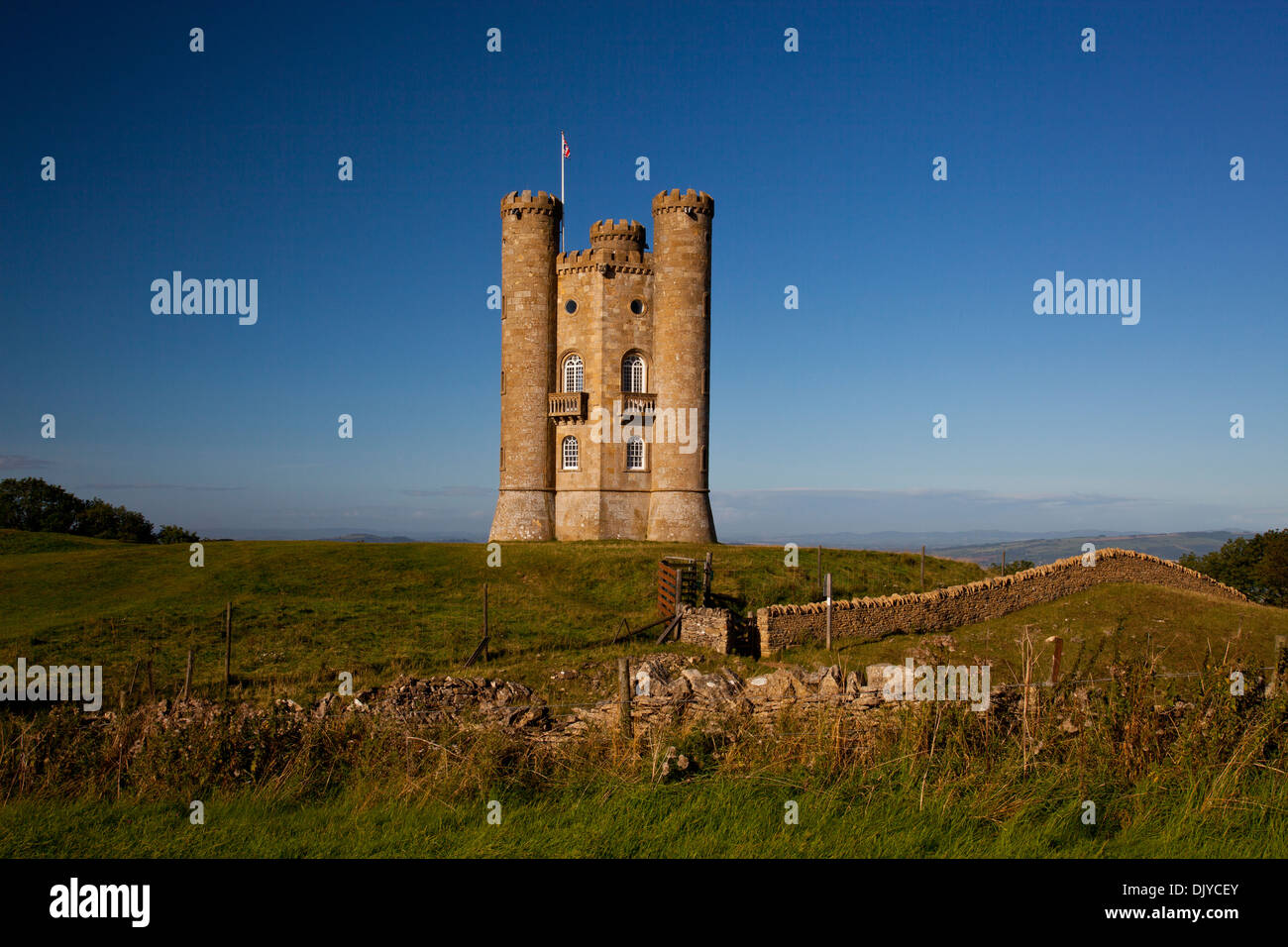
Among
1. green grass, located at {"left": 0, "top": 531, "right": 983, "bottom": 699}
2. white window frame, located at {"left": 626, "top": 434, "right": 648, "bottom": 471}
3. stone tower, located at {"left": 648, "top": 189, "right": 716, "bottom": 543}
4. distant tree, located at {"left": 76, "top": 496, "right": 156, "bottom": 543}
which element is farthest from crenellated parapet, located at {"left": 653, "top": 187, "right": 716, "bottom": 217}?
distant tree, located at {"left": 76, "top": 496, "right": 156, "bottom": 543}

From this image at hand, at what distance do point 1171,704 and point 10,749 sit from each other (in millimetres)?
11495

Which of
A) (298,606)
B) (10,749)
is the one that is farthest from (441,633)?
(10,749)

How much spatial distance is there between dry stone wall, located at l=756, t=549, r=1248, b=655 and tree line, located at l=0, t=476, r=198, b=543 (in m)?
49.0

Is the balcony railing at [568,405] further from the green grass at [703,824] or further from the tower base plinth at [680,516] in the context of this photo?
the green grass at [703,824]

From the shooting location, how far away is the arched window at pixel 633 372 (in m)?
43.0

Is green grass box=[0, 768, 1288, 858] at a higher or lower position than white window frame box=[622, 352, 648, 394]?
lower

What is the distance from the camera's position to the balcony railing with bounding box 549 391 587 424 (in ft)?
139

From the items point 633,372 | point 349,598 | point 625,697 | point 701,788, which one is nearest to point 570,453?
point 633,372

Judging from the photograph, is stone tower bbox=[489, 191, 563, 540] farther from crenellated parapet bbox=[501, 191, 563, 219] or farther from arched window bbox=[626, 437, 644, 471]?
arched window bbox=[626, 437, 644, 471]

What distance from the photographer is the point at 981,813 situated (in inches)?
255

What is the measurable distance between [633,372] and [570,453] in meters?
5.62

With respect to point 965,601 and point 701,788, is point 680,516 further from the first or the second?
point 701,788

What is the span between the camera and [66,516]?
189 ft
